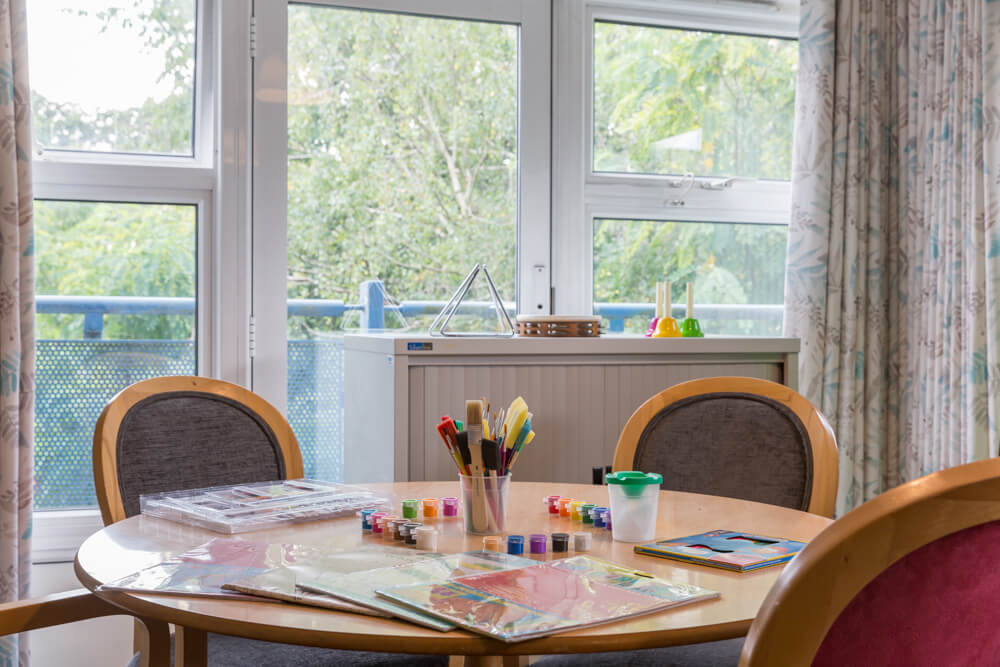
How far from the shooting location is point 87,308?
2363 millimetres

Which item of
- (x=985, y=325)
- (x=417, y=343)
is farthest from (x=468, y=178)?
(x=985, y=325)

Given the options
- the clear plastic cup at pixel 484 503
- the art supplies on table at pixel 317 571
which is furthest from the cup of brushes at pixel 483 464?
the art supplies on table at pixel 317 571

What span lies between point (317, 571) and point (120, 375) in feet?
5.46

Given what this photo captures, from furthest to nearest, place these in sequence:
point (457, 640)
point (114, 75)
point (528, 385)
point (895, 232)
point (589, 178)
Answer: point (895, 232)
point (589, 178)
point (114, 75)
point (528, 385)
point (457, 640)

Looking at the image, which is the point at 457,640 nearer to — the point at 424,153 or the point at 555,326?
the point at 555,326

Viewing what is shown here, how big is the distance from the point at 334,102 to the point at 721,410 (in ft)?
4.65

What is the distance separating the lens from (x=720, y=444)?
174 centimetres

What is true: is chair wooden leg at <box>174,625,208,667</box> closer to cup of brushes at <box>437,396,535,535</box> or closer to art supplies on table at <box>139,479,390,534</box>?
art supplies on table at <box>139,479,390,534</box>

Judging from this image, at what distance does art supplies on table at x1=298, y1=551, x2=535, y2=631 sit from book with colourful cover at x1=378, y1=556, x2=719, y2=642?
1 centimetres

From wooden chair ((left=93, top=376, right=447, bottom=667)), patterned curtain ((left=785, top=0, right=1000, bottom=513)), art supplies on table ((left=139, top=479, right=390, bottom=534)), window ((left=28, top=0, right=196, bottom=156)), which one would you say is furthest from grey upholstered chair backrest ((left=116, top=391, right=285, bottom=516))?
patterned curtain ((left=785, top=0, right=1000, bottom=513))

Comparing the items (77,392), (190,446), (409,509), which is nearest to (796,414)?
(409,509)

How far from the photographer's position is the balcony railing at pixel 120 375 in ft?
7.64

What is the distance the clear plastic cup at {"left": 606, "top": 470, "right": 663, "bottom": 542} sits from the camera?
1.11 meters

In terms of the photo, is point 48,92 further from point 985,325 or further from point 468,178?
point 985,325
